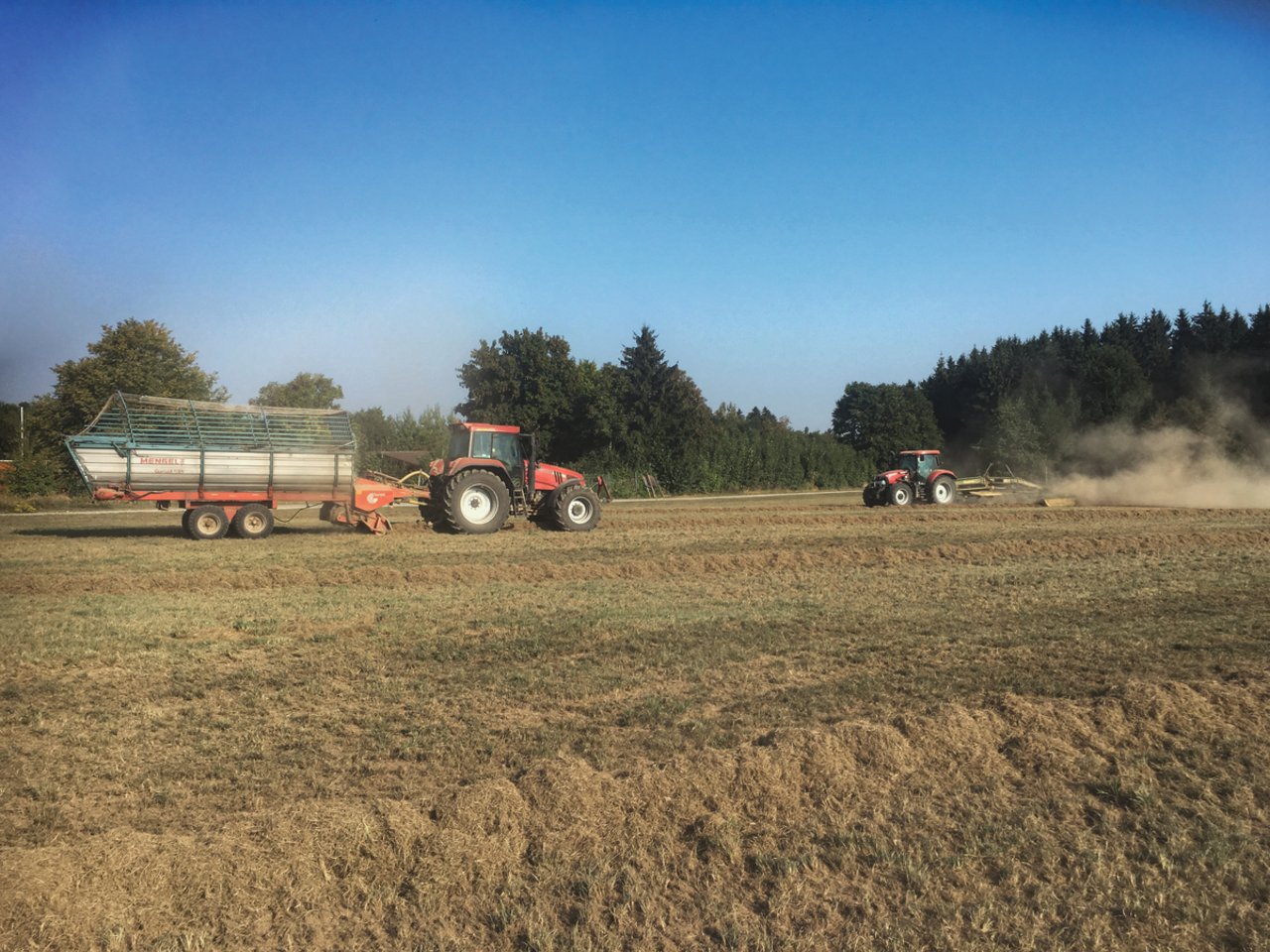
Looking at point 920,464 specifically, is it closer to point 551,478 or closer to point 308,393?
point 551,478

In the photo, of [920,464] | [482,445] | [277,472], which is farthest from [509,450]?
[920,464]

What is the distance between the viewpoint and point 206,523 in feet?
68.2

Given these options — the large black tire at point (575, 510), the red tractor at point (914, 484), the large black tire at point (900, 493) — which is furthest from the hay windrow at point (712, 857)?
the red tractor at point (914, 484)

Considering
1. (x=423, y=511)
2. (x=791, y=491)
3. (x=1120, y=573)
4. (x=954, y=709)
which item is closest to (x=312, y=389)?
(x=791, y=491)

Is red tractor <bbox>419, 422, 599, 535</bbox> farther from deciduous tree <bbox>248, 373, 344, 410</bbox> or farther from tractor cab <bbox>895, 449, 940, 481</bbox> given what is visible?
deciduous tree <bbox>248, 373, 344, 410</bbox>

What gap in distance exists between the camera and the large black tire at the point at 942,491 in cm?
3061

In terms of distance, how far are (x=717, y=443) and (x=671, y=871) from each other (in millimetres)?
46237

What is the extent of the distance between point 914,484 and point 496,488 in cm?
1594

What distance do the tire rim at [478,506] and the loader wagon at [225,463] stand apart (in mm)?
2010

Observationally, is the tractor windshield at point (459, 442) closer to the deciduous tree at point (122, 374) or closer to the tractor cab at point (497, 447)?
the tractor cab at point (497, 447)

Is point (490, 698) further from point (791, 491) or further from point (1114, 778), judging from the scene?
point (791, 491)

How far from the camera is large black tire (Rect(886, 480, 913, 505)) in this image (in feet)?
99.6

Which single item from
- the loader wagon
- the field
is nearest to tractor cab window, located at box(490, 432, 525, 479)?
the loader wagon

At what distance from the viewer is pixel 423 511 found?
21578 mm
